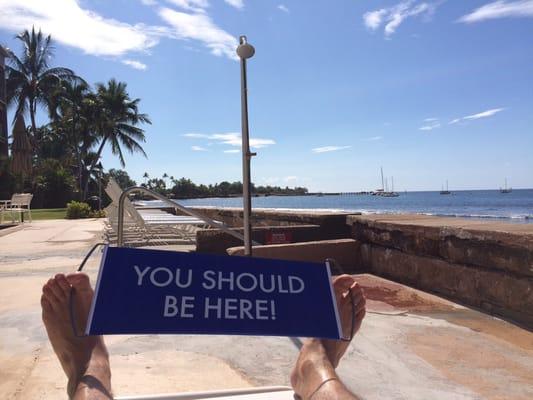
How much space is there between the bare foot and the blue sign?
0.10 metres

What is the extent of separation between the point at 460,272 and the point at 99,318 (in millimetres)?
3269

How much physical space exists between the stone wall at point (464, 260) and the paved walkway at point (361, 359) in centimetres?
19

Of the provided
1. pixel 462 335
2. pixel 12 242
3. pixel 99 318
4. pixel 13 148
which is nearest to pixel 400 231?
pixel 462 335

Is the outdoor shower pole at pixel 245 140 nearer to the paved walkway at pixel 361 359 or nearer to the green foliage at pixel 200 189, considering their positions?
the paved walkway at pixel 361 359

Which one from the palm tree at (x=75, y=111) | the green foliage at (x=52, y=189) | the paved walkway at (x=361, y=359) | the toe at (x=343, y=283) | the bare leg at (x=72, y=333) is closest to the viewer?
the bare leg at (x=72, y=333)

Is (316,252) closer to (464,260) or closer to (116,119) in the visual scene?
(464,260)

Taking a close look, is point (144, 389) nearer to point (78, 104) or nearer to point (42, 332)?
point (42, 332)

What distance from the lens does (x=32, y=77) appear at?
30641 millimetres

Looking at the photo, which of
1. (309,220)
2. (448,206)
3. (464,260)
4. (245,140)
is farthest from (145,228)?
(448,206)

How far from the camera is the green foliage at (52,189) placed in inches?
1267

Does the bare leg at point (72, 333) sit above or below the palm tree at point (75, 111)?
below

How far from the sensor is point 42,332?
319 cm

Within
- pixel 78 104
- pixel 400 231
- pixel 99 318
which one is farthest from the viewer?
pixel 78 104

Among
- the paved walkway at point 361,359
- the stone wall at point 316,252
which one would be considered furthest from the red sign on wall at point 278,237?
the paved walkway at point 361,359
